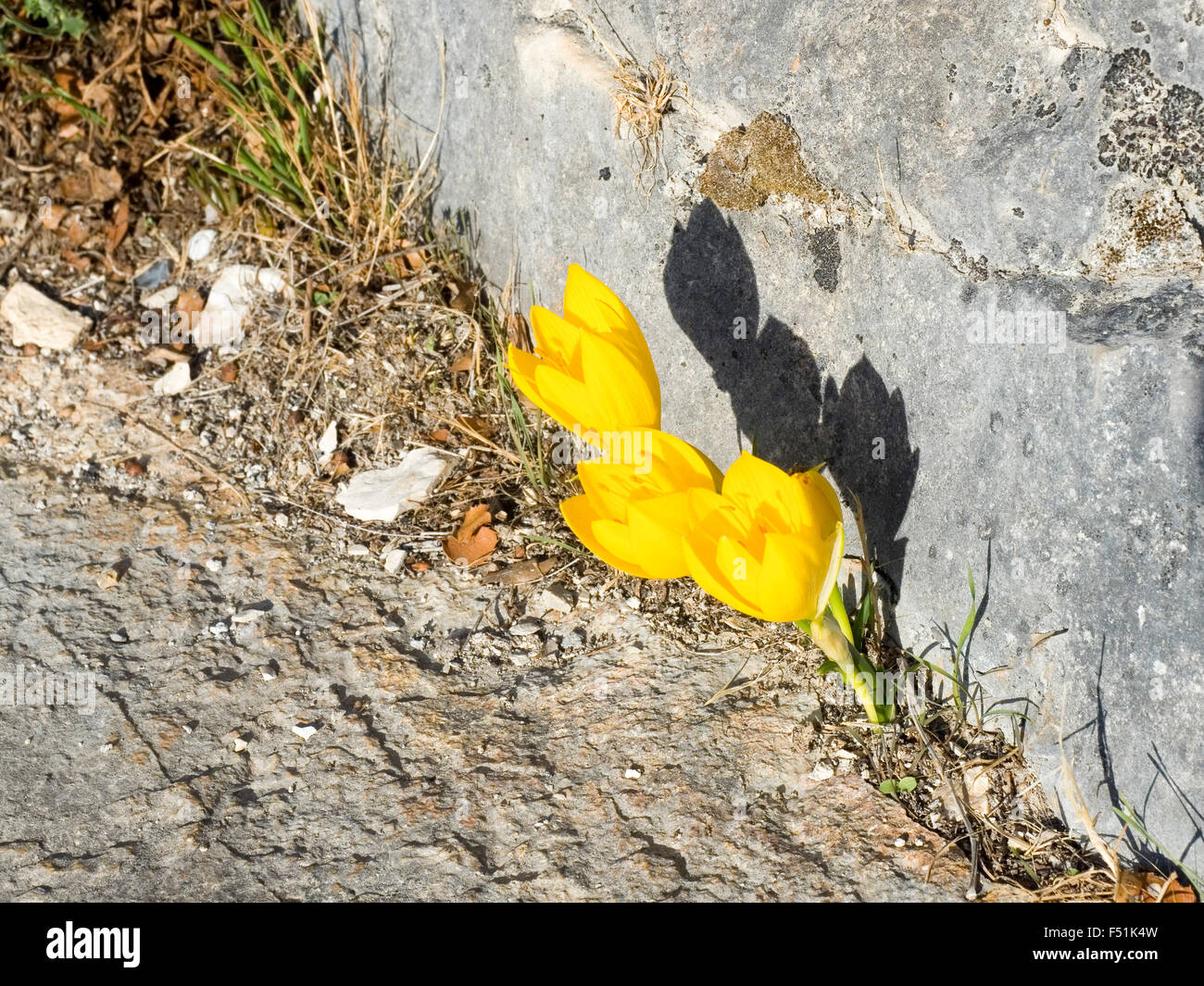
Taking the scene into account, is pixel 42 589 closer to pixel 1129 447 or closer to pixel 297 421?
pixel 297 421

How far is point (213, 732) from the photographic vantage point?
91.2 inches

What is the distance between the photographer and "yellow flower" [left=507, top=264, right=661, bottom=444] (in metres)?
2.11

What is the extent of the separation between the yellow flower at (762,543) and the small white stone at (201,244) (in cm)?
230

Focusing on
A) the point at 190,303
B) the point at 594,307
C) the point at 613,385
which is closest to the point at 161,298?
the point at 190,303

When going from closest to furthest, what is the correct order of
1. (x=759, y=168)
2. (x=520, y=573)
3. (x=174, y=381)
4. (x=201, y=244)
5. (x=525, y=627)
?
1. (x=759, y=168)
2. (x=525, y=627)
3. (x=520, y=573)
4. (x=174, y=381)
5. (x=201, y=244)

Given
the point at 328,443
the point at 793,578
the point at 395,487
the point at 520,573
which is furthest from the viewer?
the point at 328,443

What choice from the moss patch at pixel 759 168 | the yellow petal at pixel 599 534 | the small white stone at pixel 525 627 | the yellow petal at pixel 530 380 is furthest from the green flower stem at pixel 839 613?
the moss patch at pixel 759 168

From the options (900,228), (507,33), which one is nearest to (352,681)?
(900,228)

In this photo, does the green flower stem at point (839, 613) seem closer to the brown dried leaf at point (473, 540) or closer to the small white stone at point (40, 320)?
the brown dried leaf at point (473, 540)

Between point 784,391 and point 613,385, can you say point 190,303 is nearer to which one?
point 613,385

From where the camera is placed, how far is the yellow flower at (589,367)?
2.11 m

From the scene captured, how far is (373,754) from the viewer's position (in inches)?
89.0

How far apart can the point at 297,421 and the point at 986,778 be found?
6.70ft

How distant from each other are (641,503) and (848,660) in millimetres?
534
